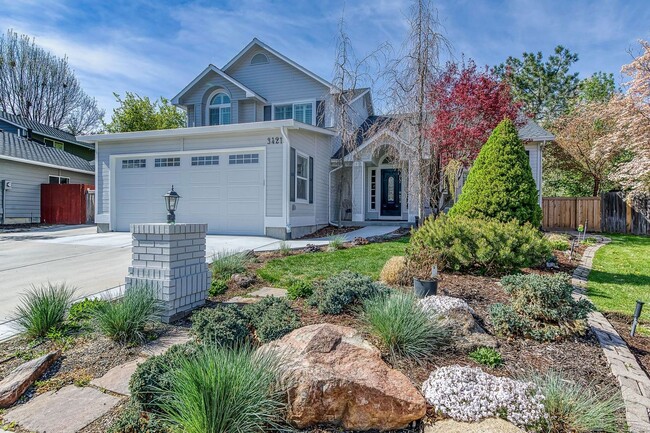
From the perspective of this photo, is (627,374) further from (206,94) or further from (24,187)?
(24,187)

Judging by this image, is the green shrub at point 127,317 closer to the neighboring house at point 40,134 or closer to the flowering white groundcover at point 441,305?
the flowering white groundcover at point 441,305

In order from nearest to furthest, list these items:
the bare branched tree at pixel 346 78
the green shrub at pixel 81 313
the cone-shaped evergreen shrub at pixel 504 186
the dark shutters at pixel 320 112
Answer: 1. the green shrub at pixel 81 313
2. the cone-shaped evergreen shrub at pixel 504 186
3. the bare branched tree at pixel 346 78
4. the dark shutters at pixel 320 112

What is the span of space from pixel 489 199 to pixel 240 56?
1316 centimetres

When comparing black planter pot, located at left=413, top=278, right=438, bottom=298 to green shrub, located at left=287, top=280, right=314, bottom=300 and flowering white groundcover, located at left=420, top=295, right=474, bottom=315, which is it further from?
green shrub, located at left=287, top=280, right=314, bottom=300

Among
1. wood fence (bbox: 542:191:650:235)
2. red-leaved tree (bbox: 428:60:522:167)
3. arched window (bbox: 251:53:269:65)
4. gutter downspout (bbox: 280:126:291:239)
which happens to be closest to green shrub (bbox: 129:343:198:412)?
gutter downspout (bbox: 280:126:291:239)

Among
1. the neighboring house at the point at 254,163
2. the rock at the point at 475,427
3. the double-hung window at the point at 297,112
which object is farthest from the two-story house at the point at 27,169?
the rock at the point at 475,427

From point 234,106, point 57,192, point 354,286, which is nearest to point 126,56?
point 234,106

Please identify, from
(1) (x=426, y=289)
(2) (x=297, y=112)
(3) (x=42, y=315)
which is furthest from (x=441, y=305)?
(2) (x=297, y=112)

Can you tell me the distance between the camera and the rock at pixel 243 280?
5278 millimetres

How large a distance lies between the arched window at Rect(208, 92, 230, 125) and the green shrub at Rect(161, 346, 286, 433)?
15.3m

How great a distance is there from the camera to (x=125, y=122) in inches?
988

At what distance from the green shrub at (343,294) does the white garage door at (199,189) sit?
7.48 metres

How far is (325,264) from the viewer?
22.6ft

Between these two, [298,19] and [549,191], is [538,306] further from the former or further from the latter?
[549,191]
